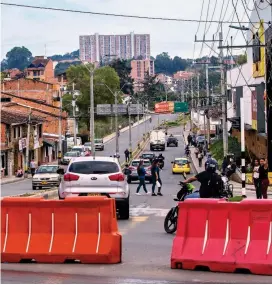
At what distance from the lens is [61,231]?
13.9 meters

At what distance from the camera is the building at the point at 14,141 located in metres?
74.2

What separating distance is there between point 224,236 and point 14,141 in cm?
6514

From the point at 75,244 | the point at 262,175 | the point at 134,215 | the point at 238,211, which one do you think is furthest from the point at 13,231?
the point at 262,175

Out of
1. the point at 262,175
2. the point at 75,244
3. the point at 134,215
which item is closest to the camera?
the point at 75,244

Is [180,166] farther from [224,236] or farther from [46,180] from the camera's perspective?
[224,236]

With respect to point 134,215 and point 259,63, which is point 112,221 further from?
point 259,63

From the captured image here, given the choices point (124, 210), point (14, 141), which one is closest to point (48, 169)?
point (14, 141)

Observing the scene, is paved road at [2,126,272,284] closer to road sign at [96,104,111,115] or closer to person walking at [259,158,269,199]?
person walking at [259,158,269,199]

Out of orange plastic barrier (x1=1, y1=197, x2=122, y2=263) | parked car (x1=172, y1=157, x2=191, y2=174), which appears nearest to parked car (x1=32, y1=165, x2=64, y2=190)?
parked car (x1=172, y1=157, x2=191, y2=174)

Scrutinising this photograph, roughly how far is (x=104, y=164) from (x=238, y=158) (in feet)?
130

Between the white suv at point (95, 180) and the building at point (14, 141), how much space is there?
51.3m

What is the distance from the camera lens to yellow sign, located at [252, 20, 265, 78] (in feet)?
180

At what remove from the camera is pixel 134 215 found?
24688 mm

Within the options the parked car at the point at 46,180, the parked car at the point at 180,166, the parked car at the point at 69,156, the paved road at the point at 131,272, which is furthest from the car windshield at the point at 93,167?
the parked car at the point at 69,156
